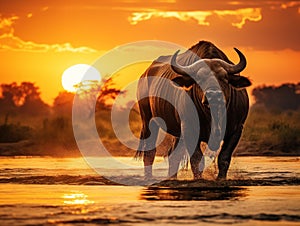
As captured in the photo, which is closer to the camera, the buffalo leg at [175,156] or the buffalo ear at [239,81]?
the buffalo ear at [239,81]

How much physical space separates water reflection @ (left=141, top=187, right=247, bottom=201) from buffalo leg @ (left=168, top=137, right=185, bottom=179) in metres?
2.18

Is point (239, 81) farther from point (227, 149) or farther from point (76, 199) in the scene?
point (76, 199)

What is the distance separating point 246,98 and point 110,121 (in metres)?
24.7

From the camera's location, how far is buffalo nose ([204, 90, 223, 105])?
17.5m

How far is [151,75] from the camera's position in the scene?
70.2 ft

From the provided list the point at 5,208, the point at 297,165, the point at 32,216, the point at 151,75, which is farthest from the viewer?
the point at 297,165

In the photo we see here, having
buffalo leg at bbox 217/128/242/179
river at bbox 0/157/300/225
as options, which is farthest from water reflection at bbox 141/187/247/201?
buffalo leg at bbox 217/128/242/179

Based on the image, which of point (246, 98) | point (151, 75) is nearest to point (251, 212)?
point (246, 98)

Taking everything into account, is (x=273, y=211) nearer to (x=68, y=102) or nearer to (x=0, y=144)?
(x=0, y=144)

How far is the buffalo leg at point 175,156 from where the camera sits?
1972 centimetres

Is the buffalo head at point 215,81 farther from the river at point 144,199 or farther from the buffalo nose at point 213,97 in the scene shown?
the river at point 144,199

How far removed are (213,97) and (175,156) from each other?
2.64m

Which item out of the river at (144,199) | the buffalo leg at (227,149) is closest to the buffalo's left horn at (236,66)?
the buffalo leg at (227,149)

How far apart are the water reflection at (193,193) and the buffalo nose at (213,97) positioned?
144 cm
